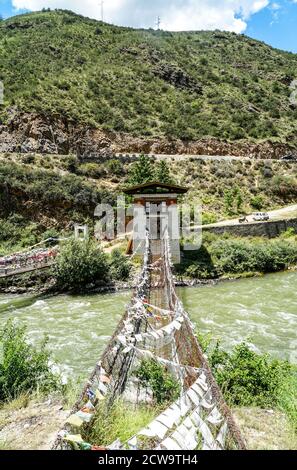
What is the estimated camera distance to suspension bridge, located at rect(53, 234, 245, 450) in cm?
305

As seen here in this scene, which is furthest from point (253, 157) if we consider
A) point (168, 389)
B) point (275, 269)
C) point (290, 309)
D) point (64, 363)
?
point (168, 389)

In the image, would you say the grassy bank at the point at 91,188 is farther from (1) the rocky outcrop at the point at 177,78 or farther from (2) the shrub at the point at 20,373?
(1) the rocky outcrop at the point at 177,78

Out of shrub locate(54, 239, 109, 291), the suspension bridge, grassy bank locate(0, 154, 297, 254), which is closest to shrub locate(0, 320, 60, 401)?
the suspension bridge

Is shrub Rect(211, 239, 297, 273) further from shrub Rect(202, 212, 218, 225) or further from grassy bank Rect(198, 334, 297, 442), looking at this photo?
grassy bank Rect(198, 334, 297, 442)

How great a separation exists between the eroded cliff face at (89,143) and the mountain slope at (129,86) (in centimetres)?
10

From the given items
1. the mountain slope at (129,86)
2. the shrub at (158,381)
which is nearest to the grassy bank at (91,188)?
the mountain slope at (129,86)

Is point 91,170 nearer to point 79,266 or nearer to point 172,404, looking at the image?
point 79,266

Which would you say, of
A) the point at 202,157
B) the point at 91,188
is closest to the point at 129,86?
the point at 202,157

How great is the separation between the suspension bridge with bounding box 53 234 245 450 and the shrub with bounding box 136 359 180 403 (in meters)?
0.08

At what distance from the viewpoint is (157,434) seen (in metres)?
3.07

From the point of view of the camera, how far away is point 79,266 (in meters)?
15.2

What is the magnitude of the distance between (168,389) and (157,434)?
1.76m
